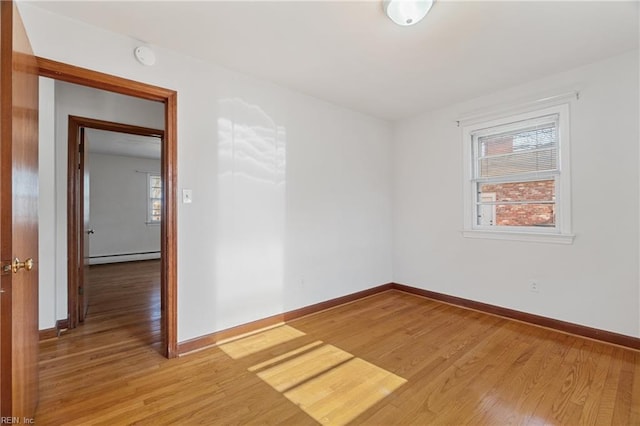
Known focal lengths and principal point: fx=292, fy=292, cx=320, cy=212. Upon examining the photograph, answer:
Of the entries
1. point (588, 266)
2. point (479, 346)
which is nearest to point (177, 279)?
point (479, 346)

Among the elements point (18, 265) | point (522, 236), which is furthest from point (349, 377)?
point (522, 236)

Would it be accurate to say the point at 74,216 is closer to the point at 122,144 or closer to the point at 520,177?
the point at 122,144

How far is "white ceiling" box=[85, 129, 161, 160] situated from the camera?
16.9ft

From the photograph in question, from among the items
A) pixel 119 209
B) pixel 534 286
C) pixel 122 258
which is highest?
pixel 119 209

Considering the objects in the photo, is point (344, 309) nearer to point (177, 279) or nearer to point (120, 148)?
point (177, 279)

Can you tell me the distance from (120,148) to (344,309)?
5788mm

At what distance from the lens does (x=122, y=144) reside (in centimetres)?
579

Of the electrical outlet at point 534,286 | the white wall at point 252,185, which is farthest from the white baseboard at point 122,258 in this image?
the electrical outlet at point 534,286

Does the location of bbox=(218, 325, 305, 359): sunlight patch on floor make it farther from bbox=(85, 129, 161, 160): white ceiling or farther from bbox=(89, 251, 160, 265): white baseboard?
bbox=(89, 251, 160, 265): white baseboard

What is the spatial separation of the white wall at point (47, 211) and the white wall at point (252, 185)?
0.17 meters

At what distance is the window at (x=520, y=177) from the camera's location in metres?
2.86

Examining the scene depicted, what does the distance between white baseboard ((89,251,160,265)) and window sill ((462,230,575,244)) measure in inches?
283

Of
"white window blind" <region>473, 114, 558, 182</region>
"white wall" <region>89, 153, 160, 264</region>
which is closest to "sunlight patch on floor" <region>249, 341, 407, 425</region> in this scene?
"white window blind" <region>473, 114, 558, 182</region>

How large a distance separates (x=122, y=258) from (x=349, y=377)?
6.88m
